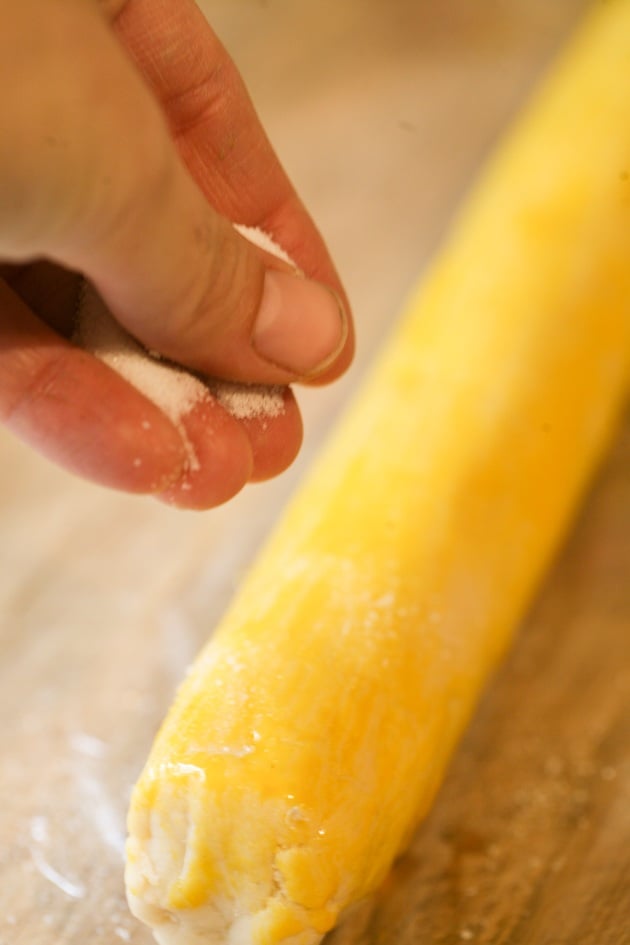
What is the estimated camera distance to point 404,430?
2.68ft

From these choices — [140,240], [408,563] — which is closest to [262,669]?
[408,563]

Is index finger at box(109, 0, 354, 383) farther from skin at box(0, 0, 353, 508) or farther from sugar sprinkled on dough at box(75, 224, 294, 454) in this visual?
sugar sprinkled on dough at box(75, 224, 294, 454)

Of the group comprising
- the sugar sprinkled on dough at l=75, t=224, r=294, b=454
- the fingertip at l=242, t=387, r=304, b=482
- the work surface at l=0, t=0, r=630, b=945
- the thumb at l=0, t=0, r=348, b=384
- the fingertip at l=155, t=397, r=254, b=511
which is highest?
the thumb at l=0, t=0, r=348, b=384

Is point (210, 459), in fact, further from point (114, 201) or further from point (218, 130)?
point (218, 130)

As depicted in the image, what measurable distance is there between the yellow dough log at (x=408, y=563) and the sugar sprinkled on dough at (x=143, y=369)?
0.61 ft

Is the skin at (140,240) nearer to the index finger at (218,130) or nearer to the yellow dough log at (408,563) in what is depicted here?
the index finger at (218,130)

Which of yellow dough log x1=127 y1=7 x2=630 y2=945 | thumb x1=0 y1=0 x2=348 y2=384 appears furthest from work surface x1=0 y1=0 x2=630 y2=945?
thumb x1=0 y1=0 x2=348 y2=384

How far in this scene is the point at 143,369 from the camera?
1.87 feet

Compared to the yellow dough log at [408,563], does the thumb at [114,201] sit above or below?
above

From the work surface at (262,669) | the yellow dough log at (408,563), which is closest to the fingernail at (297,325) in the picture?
the yellow dough log at (408,563)

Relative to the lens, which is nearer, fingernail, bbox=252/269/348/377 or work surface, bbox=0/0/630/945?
fingernail, bbox=252/269/348/377

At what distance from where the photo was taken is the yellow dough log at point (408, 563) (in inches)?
23.0

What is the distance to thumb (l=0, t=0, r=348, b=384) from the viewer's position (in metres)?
0.41

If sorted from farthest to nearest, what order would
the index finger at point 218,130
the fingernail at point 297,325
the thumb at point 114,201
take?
the index finger at point 218,130
the fingernail at point 297,325
the thumb at point 114,201
